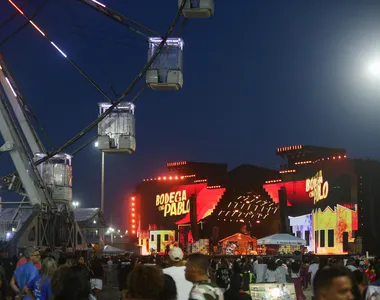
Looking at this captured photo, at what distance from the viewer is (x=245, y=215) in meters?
68.8

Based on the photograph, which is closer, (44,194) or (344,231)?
(44,194)

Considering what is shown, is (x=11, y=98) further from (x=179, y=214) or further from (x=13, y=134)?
(x=179, y=214)

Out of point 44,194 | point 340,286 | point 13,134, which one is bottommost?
point 340,286

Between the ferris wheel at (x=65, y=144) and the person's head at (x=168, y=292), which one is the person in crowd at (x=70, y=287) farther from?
the ferris wheel at (x=65, y=144)

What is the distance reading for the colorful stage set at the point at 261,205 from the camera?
42.8m

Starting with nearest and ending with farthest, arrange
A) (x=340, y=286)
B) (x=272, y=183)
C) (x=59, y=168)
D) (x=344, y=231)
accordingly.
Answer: (x=340, y=286)
(x=59, y=168)
(x=344, y=231)
(x=272, y=183)

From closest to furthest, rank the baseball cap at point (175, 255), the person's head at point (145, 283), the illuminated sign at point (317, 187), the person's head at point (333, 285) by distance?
1. the person's head at point (333, 285)
2. the person's head at point (145, 283)
3. the baseball cap at point (175, 255)
4. the illuminated sign at point (317, 187)

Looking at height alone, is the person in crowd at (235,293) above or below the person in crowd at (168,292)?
below

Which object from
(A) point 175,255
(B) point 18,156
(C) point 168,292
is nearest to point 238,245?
(B) point 18,156

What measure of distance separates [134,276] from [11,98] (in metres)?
26.8

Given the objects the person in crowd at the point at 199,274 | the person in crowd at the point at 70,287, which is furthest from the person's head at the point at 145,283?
the person in crowd at the point at 199,274

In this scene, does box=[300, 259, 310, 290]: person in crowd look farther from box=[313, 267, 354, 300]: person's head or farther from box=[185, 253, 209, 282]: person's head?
box=[313, 267, 354, 300]: person's head

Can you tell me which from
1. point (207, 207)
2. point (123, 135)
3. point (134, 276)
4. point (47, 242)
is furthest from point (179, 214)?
point (134, 276)

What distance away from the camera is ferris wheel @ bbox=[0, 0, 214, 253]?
2522 centimetres
